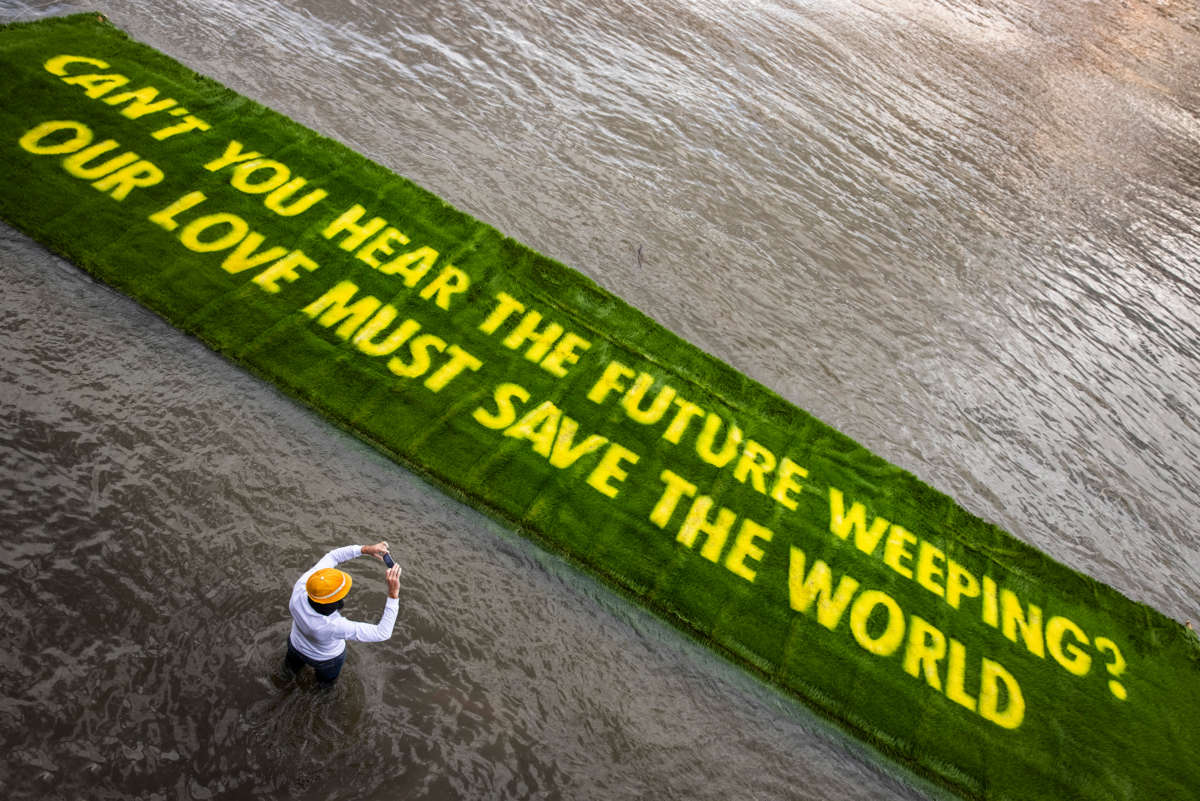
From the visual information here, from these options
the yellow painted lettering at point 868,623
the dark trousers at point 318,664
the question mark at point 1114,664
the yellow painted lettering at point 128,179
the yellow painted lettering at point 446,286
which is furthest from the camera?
the yellow painted lettering at point 446,286

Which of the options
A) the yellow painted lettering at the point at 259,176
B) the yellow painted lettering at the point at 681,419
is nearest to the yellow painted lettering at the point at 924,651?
the yellow painted lettering at the point at 681,419

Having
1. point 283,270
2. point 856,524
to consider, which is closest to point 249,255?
point 283,270

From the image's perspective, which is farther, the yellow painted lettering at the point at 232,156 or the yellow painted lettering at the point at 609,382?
the yellow painted lettering at the point at 232,156

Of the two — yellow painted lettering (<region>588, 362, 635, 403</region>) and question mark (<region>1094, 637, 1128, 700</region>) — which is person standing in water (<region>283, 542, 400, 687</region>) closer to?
yellow painted lettering (<region>588, 362, 635, 403</region>)

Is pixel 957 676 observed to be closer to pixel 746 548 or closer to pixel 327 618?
pixel 746 548

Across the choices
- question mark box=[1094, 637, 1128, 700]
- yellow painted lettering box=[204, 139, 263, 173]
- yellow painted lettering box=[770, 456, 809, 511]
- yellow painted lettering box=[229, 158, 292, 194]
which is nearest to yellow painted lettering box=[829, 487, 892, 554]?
yellow painted lettering box=[770, 456, 809, 511]

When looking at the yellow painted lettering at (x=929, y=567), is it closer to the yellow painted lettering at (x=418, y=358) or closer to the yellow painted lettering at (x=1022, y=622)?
the yellow painted lettering at (x=1022, y=622)

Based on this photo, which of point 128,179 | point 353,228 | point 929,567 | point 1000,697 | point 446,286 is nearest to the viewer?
point 1000,697
